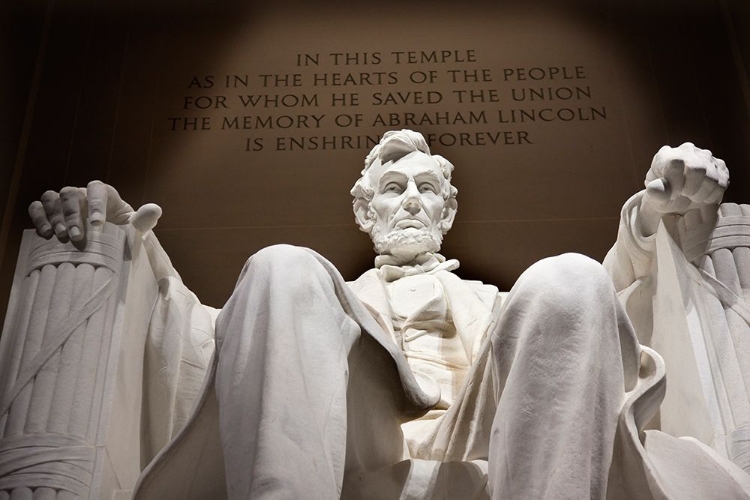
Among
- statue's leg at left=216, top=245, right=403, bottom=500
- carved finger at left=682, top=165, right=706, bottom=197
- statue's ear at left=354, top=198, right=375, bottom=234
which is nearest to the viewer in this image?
statue's leg at left=216, top=245, right=403, bottom=500

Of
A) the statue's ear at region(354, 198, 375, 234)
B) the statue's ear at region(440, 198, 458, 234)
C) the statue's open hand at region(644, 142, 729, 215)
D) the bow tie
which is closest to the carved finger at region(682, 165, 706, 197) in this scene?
the statue's open hand at region(644, 142, 729, 215)

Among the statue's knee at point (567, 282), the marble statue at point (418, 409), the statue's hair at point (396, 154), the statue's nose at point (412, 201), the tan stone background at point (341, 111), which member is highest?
the tan stone background at point (341, 111)

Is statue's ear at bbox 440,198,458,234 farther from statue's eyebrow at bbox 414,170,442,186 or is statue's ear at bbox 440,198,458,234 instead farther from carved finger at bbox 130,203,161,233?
carved finger at bbox 130,203,161,233

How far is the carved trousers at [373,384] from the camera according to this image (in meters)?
2.48

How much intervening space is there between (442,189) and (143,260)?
1.22 meters

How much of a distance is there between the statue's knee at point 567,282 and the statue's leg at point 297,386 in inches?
14.8

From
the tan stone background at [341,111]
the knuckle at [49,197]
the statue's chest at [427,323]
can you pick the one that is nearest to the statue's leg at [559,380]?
the statue's chest at [427,323]

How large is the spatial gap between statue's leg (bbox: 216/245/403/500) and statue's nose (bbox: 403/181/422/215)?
1635mm

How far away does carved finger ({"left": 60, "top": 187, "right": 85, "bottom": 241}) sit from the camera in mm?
3721

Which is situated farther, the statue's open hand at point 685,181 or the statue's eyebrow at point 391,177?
the statue's eyebrow at point 391,177

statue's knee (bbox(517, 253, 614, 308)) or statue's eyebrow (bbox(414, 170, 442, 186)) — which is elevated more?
statue's eyebrow (bbox(414, 170, 442, 186))

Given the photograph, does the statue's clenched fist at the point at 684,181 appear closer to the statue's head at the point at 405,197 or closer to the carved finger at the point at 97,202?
the statue's head at the point at 405,197

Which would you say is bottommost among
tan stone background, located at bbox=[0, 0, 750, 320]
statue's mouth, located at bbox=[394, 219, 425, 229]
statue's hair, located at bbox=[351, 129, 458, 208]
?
statue's mouth, located at bbox=[394, 219, 425, 229]

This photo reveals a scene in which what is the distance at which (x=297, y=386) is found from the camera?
2588 mm
